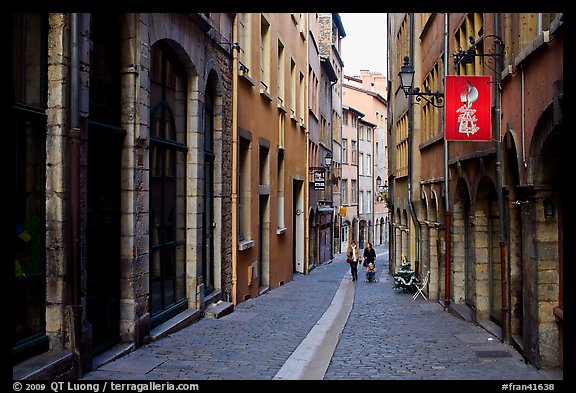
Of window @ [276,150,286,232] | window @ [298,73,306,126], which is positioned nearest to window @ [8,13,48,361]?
window @ [276,150,286,232]

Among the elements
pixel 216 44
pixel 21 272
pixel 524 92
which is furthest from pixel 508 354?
pixel 216 44

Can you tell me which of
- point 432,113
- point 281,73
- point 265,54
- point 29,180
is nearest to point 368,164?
point 281,73

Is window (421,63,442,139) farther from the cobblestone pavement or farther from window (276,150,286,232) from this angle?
the cobblestone pavement

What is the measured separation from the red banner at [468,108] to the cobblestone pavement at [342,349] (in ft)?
11.1

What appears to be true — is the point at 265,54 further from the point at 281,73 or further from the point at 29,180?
the point at 29,180

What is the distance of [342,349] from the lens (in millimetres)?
11219

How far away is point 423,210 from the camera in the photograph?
22.6 metres

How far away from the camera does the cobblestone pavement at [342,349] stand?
8.96 metres

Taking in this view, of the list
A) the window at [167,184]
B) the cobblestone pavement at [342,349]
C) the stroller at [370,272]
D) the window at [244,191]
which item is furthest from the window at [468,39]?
the stroller at [370,272]

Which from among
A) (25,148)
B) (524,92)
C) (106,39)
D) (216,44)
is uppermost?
(216,44)

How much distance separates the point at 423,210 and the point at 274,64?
6269 millimetres

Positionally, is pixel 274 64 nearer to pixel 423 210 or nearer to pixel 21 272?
pixel 423 210

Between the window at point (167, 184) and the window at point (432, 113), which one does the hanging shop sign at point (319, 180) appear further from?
the window at point (167, 184)

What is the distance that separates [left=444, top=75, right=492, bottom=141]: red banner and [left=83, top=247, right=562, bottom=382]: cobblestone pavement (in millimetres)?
3393
